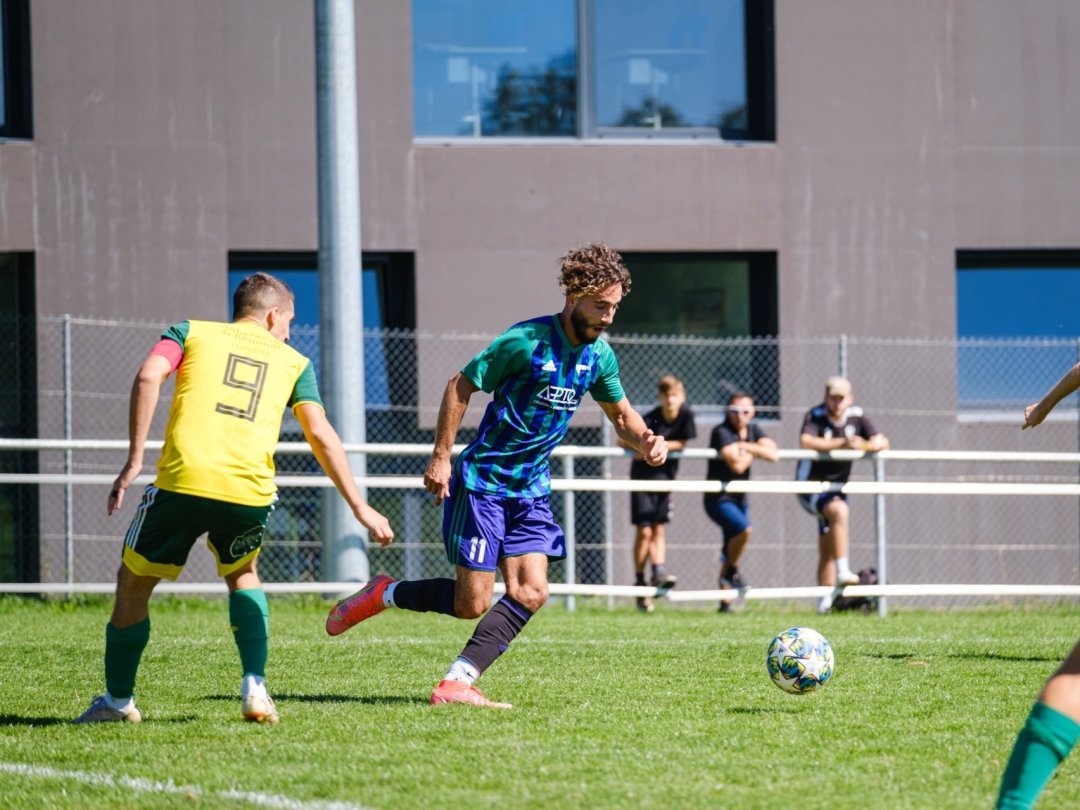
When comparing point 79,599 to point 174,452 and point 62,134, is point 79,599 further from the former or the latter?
point 174,452

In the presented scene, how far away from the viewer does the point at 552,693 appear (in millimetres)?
6996

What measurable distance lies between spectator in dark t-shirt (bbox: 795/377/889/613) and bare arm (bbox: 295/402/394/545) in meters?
7.15

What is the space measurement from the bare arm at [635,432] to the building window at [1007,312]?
32.2ft

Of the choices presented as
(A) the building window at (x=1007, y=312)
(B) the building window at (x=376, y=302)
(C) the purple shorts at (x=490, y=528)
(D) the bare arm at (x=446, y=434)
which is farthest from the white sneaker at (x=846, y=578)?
(D) the bare arm at (x=446, y=434)

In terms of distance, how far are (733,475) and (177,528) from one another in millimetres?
7614

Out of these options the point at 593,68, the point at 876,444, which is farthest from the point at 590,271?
the point at 593,68

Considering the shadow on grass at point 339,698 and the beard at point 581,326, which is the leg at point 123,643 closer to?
the shadow on grass at point 339,698

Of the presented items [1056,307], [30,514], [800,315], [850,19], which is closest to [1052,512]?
[1056,307]

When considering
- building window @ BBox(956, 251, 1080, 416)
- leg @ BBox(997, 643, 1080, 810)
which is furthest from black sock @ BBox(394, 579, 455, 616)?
building window @ BBox(956, 251, 1080, 416)

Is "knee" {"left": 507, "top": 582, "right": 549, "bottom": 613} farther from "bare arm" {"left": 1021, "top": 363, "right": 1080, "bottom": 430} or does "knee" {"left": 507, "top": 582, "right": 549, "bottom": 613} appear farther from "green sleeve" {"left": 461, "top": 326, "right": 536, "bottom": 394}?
"bare arm" {"left": 1021, "top": 363, "right": 1080, "bottom": 430}

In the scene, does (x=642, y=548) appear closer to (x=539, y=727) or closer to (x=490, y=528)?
(x=490, y=528)

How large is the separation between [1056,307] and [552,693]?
37.2ft

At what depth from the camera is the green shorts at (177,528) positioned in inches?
228

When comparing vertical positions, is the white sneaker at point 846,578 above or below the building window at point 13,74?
below
